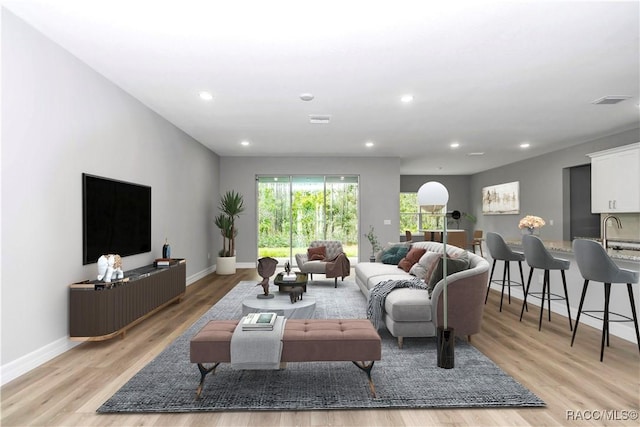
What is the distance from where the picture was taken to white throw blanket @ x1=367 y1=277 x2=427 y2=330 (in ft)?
12.7

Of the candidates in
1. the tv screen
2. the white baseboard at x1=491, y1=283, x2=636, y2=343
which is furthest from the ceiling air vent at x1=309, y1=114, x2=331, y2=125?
the white baseboard at x1=491, y1=283, x2=636, y2=343

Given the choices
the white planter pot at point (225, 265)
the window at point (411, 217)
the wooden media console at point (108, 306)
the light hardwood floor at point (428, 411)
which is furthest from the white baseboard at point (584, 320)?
the window at point (411, 217)

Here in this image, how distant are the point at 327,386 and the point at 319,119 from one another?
4.03 meters

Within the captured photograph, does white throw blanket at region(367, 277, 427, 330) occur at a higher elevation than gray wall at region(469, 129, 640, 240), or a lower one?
lower

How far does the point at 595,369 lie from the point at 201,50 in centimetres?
429

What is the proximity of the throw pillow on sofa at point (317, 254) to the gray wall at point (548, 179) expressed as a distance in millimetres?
5472

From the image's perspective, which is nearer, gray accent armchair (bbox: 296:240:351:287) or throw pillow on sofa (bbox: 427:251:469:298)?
throw pillow on sofa (bbox: 427:251:469:298)

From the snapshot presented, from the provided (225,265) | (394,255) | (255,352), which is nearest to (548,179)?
(394,255)

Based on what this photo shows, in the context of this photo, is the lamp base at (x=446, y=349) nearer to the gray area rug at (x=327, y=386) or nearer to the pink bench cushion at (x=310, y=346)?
the gray area rug at (x=327, y=386)

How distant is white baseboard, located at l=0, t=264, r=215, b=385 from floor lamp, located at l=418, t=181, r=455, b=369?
3.28 metres

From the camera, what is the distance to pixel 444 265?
3232 mm

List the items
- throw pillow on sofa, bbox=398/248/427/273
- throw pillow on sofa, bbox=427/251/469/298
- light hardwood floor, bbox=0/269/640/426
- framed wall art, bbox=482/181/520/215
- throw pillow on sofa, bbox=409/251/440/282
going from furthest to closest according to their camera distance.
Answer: framed wall art, bbox=482/181/520/215
throw pillow on sofa, bbox=398/248/427/273
throw pillow on sofa, bbox=409/251/440/282
throw pillow on sofa, bbox=427/251/469/298
light hardwood floor, bbox=0/269/640/426

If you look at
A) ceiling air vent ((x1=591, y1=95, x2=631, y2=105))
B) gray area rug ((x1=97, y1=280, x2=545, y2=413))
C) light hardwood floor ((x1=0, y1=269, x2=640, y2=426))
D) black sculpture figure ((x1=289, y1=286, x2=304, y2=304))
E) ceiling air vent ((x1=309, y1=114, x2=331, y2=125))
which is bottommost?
light hardwood floor ((x1=0, y1=269, x2=640, y2=426))

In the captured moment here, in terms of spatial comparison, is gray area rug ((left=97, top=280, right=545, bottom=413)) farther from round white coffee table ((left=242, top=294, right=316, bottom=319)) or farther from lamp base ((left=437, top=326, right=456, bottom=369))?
round white coffee table ((left=242, top=294, right=316, bottom=319))
